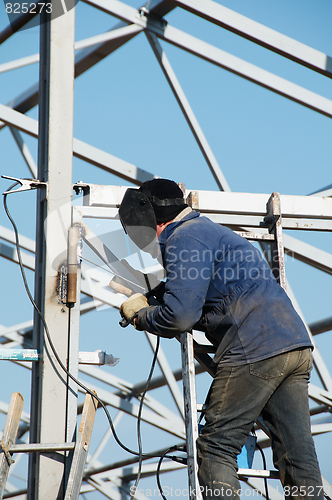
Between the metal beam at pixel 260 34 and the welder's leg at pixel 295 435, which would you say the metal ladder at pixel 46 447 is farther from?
the metal beam at pixel 260 34

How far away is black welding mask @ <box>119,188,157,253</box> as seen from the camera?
2.78m

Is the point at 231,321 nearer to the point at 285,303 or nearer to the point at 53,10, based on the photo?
the point at 285,303

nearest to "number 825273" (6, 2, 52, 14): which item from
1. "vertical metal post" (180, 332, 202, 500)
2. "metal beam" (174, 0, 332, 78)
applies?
"metal beam" (174, 0, 332, 78)

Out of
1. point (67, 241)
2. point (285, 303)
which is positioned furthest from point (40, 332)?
point (285, 303)

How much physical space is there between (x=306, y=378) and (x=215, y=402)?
0.46 meters

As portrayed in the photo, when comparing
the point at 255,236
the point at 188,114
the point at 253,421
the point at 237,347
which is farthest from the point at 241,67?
the point at 253,421

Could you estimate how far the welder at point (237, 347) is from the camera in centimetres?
241

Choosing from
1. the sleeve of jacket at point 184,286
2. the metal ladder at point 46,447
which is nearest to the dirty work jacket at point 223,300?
the sleeve of jacket at point 184,286

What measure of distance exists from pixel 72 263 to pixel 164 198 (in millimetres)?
845

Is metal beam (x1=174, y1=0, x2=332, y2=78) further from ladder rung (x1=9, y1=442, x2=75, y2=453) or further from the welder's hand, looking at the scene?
ladder rung (x1=9, y1=442, x2=75, y2=453)

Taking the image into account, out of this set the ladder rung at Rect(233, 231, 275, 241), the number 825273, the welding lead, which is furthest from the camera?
the number 825273

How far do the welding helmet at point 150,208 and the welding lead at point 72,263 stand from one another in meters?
0.61

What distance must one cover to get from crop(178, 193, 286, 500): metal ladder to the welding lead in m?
0.74

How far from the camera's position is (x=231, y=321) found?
8.26 feet
